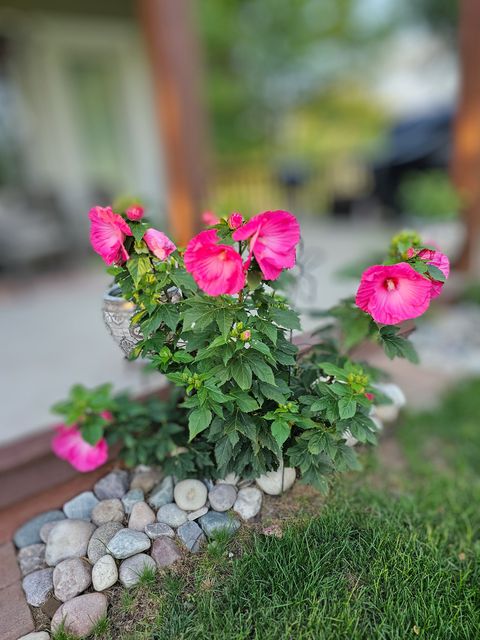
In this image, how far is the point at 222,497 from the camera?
4.16ft

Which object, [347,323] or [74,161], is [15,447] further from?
[74,161]

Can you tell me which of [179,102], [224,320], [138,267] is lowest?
[224,320]

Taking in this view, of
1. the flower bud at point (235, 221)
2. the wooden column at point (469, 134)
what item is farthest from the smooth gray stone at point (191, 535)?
the wooden column at point (469, 134)

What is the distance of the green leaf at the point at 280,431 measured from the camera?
42.8 inches

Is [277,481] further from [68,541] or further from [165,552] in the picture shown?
[68,541]

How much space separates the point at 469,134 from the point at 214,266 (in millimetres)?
3133

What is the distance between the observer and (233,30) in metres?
7.71

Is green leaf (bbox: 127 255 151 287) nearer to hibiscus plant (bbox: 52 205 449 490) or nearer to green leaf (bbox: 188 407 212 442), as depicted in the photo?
hibiscus plant (bbox: 52 205 449 490)

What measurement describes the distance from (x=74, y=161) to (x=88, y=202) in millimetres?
1066

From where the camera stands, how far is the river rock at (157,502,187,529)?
1233 millimetres

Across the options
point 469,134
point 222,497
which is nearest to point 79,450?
point 222,497

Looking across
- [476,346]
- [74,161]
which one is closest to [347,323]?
[476,346]

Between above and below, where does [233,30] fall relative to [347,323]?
above

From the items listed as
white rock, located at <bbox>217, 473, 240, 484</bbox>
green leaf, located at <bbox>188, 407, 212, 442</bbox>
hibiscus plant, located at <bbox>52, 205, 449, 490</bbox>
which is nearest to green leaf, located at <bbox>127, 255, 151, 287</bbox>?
hibiscus plant, located at <bbox>52, 205, 449, 490</bbox>
